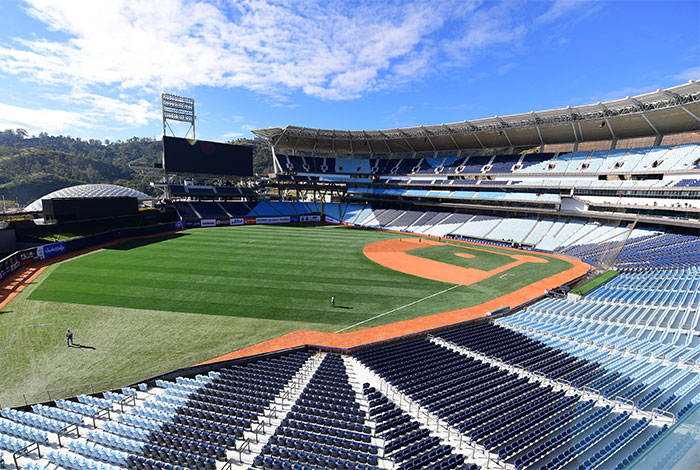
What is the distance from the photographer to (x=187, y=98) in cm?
6372

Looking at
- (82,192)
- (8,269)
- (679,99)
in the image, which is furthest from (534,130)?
(82,192)

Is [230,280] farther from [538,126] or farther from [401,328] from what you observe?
[538,126]

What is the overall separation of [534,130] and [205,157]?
63994 millimetres

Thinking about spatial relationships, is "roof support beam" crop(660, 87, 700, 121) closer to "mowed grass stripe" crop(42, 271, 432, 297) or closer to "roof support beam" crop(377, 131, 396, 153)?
"mowed grass stripe" crop(42, 271, 432, 297)

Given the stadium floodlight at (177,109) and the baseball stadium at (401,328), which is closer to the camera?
the baseball stadium at (401,328)

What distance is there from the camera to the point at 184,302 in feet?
74.1

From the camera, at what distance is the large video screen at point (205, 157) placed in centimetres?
5828

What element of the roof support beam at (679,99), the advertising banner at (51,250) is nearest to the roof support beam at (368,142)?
the roof support beam at (679,99)

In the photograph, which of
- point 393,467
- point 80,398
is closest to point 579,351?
point 393,467

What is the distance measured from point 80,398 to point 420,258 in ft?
110

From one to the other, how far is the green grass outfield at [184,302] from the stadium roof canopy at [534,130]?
2340cm

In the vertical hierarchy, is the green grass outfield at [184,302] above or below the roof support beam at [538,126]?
below

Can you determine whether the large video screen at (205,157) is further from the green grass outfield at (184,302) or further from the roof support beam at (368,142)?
the roof support beam at (368,142)

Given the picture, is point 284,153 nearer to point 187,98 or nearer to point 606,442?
point 187,98
